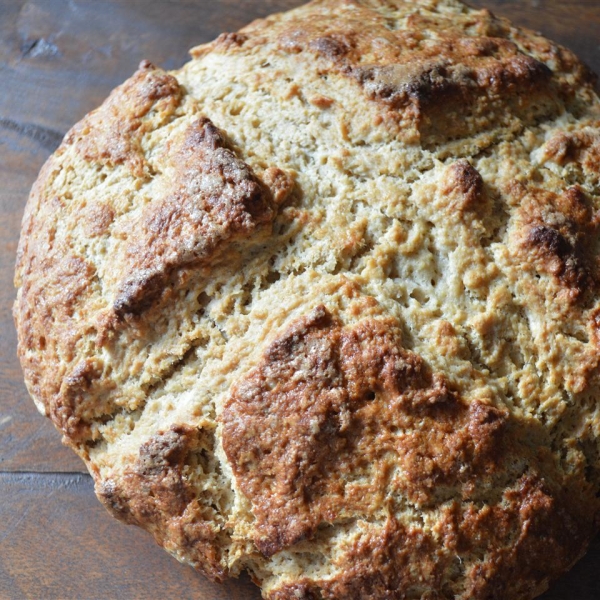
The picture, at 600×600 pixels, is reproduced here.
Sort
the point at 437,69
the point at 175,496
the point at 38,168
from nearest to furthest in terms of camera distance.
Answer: the point at 175,496 < the point at 437,69 < the point at 38,168

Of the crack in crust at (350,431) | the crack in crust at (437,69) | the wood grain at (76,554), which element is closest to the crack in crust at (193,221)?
the crack in crust at (350,431)

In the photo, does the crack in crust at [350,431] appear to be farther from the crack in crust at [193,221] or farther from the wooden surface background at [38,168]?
the wooden surface background at [38,168]

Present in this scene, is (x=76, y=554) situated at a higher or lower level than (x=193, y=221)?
lower

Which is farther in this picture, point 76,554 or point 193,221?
point 76,554

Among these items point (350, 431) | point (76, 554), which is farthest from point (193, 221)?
point (76, 554)

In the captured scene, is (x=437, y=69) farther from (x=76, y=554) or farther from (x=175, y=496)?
(x=76, y=554)

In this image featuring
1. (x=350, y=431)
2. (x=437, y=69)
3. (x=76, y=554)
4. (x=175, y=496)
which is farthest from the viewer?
(x=76, y=554)

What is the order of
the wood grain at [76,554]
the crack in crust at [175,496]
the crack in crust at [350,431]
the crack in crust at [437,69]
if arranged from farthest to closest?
the wood grain at [76,554]
the crack in crust at [437,69]
the crack in crust at [175,496]
the crack in crust at [350,431]

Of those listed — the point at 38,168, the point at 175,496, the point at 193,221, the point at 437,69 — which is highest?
the point at 437,69
